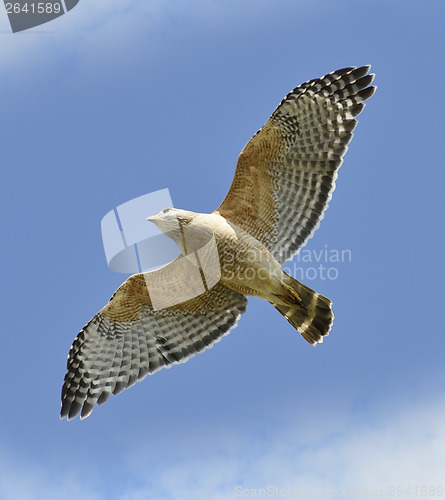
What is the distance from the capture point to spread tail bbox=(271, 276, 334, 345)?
11.4 metres

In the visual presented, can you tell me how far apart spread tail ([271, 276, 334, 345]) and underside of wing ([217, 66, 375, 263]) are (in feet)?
2.20

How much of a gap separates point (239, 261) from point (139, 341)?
208 centimetres

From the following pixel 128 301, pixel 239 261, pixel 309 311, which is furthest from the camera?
pixel 128 301

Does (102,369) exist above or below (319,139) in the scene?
below

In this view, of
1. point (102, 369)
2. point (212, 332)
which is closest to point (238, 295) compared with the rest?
point (212, 332)

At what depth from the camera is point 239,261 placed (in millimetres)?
11352

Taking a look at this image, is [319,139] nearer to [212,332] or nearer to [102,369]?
[212,332]

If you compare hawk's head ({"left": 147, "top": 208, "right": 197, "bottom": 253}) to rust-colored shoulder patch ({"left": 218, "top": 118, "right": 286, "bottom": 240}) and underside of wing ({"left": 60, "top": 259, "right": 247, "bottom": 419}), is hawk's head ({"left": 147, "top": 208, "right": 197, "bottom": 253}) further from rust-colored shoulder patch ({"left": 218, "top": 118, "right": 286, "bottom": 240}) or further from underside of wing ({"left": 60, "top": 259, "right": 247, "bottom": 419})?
underside of wing ({"left": 60, "top": 259, "right": 247, "bottom": 419})

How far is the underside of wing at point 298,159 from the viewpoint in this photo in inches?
450

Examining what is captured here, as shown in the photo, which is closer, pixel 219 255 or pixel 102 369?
pixel 219 255

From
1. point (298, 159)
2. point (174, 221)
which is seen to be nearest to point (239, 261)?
point (174, 221)

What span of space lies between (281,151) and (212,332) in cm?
283

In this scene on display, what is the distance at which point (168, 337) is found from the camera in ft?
40.0

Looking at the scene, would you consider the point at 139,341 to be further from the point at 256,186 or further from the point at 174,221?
the point at 256,186
